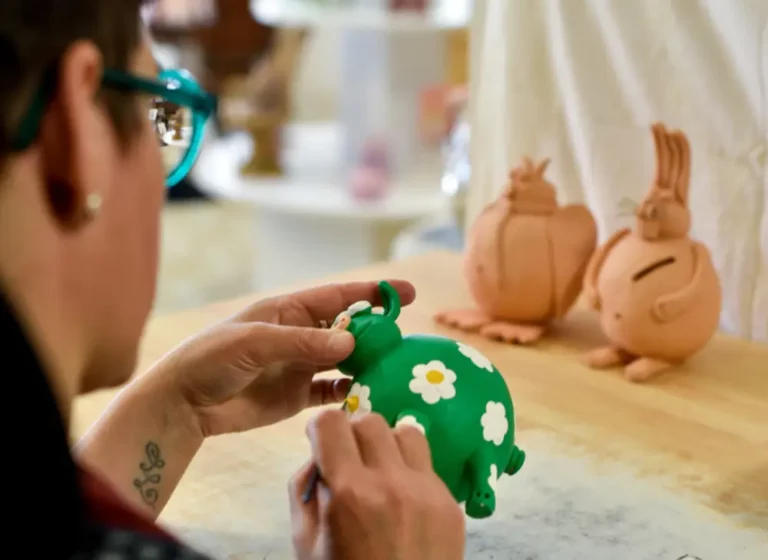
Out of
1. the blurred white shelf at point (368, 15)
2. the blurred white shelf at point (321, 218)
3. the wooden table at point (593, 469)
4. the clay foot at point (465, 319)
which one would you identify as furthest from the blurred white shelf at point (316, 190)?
the wooden table at point (593, 469)

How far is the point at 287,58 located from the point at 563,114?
1.86 metres

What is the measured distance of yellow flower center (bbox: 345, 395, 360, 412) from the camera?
27.1 inches

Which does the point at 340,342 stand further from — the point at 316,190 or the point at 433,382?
the point at 316,190

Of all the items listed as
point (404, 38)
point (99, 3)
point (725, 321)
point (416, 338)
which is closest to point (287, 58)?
point (404, 38)

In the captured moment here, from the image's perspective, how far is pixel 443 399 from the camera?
2.21 ft

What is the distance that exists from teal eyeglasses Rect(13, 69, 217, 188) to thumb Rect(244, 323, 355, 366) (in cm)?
14

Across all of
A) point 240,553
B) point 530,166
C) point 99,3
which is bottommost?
point 240,553

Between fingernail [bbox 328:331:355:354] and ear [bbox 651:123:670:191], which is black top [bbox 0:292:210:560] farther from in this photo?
ear [bbox 651:123:670:191]

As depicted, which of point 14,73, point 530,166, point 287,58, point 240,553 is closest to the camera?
point 14,73

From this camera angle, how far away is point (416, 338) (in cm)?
73

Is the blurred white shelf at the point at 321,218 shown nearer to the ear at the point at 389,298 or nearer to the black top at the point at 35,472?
the ear at the point at 389,298

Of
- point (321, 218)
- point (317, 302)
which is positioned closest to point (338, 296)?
point (317, 302)

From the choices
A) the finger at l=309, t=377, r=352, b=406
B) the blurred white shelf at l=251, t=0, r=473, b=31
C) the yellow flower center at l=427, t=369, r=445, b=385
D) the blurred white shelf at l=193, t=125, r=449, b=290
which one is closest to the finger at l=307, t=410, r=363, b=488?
the yellow flower center at l=427, t=369, r=445, b=385

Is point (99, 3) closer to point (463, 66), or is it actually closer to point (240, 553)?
point (240, 553)
